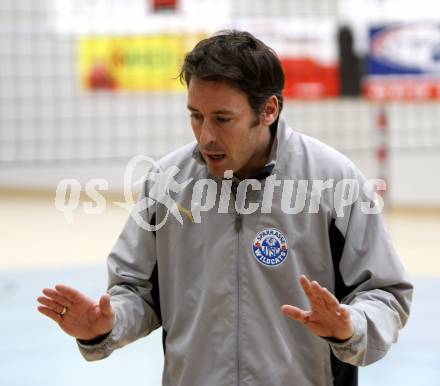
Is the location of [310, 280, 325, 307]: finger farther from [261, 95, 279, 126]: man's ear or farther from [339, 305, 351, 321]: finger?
[261, 95, 279, 126]: man's ear

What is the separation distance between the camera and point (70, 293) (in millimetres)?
2293

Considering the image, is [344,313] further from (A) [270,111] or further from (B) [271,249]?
(A) [270,111]

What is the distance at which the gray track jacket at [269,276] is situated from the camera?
2.34m

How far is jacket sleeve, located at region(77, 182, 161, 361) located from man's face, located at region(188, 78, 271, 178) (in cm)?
27

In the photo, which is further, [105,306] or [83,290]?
[83,290]

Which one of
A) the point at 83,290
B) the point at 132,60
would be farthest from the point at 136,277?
the point at 132,60

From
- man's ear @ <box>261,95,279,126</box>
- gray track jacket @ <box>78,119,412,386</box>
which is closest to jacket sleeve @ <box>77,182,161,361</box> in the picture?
gray track jacket @ <box>78,119,412,386</box>

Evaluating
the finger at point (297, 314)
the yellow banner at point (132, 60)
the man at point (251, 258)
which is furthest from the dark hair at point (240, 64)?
the yellow banner at point (132, 60)

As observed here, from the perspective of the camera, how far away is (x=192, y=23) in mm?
9617

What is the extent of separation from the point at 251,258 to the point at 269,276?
0.06 meters

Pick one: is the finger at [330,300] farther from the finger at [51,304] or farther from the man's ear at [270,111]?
the finger at [51,304]

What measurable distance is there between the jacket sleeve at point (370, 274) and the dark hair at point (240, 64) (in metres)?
0.35

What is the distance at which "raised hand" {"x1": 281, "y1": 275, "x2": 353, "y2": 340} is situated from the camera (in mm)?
2131

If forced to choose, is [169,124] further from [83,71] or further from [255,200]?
[255,200]
